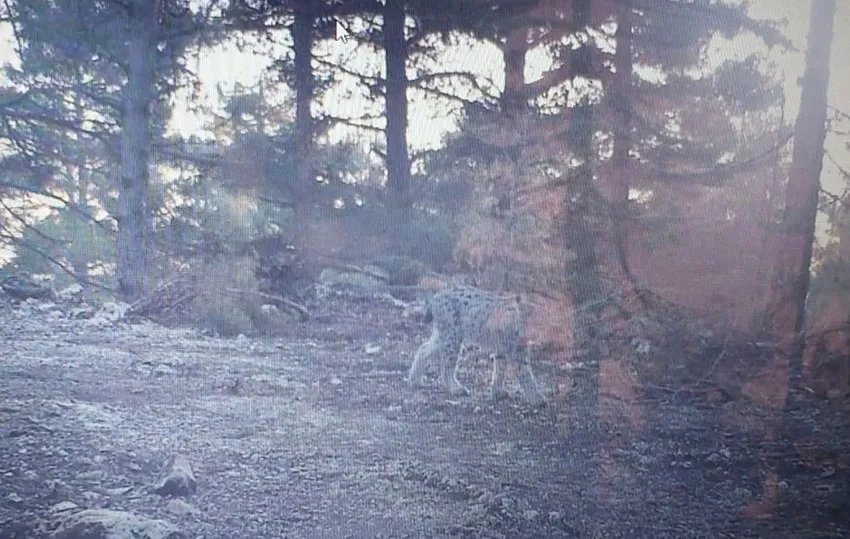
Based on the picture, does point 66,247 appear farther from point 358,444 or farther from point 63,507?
point 358,444

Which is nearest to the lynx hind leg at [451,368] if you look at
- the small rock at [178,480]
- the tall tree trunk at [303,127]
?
the tall tree trunk at [303,127]

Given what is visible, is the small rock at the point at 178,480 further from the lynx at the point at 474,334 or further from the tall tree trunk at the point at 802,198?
the tall tree trunk at the point at 802,198

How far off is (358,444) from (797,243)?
3.09ft

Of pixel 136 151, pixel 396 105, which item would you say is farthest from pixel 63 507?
pixel 396 105

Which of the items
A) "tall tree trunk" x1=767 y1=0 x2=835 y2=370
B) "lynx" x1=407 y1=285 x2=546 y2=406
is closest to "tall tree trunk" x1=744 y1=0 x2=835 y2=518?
"tall tree trunk" x1=767 y1=0 x2=835 y2=370

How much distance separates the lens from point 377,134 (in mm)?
1692

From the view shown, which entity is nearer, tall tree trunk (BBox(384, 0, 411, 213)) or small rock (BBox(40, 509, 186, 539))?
small rock (BBox(40, 509, 186, 539))

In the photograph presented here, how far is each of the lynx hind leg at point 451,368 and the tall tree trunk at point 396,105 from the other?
0.94ft

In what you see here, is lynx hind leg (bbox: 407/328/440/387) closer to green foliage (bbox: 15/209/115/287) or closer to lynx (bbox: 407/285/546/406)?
lynx (bbox: 407/285/546/406)

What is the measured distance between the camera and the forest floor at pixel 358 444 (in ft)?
5.36

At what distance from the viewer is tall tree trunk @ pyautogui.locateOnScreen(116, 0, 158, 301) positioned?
1.70 m

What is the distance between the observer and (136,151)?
1.71 m

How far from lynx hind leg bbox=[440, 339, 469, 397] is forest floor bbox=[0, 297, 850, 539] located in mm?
21

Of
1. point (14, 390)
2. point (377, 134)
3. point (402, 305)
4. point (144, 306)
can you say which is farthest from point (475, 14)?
point (14, 390)
